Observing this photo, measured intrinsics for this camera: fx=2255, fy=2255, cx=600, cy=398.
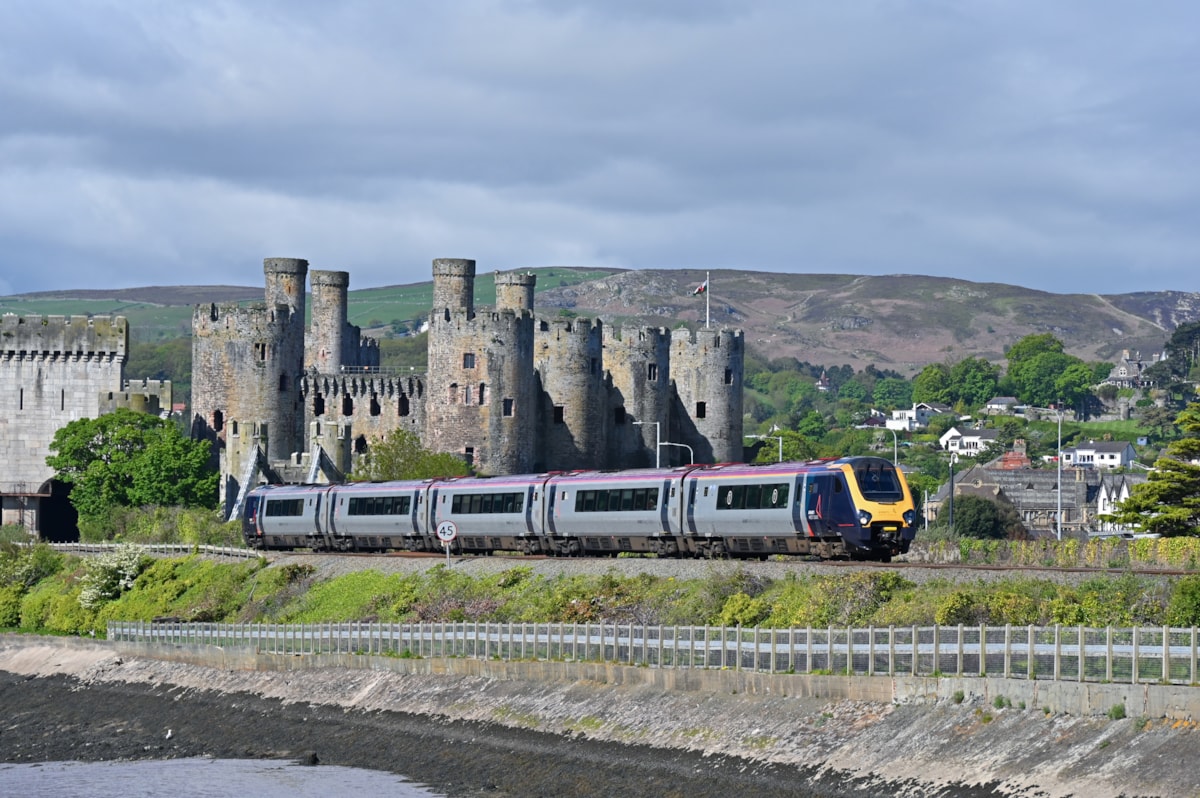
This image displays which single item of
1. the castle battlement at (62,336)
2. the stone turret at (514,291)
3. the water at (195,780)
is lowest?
the water at (195,780)

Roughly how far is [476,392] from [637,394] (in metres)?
11.1

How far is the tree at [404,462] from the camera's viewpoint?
340 feet

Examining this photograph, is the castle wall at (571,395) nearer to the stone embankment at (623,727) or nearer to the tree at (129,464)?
the tree at (129,464)

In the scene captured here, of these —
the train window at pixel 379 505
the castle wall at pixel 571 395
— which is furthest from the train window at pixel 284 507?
the castle wall at pixel 571 395

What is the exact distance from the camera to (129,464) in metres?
106

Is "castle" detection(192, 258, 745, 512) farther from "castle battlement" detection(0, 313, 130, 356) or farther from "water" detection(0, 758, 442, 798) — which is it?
"water" detection(0, 758, 442, 798)

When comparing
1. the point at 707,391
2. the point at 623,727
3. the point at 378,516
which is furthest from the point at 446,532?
the point at 707,391

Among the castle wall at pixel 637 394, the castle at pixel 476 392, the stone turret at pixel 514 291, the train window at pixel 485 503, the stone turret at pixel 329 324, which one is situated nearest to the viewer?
the train window at pixel 485 503

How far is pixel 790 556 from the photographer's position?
194ft

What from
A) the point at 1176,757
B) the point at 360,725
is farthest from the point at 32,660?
the point at 1176,757

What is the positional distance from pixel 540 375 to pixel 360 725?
202 ft

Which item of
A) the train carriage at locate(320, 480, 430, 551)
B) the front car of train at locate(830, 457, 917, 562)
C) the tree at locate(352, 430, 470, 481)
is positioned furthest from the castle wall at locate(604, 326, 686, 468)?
the front car of train at locate(830, 457, 917, 562)

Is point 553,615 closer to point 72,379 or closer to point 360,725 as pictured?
point 360,725

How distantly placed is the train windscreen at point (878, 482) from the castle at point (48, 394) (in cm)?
6457
